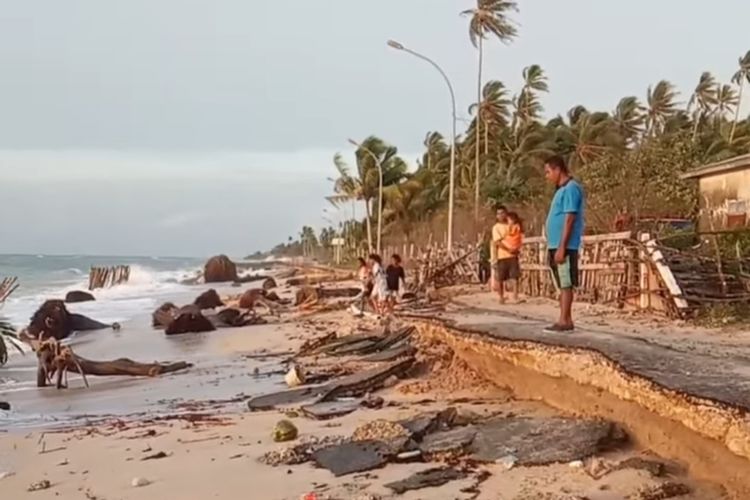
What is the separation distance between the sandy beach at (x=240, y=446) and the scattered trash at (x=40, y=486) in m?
0.01

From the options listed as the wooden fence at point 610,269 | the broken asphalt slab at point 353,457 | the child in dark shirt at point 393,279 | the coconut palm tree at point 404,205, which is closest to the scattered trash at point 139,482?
the broken asphalt slab at point 353,457

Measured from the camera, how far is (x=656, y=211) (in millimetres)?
29500

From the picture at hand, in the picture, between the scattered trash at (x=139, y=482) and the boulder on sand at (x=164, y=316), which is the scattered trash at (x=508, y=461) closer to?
the scattered trash at (x=139, y=482)

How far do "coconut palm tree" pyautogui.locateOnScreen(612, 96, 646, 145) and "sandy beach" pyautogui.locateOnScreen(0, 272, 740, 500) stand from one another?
48106mm

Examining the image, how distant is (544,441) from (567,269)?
8.47 ft

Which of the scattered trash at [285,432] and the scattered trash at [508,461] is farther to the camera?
the scattered trash at [285,432]

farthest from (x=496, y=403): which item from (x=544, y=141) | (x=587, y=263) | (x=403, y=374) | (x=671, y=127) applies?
(x=671, y=127)

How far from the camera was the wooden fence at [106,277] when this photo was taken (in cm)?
6009

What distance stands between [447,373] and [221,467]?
4238 mm

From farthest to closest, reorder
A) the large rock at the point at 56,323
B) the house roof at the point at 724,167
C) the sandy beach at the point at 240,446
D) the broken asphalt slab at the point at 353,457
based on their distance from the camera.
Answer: the large rock at the point at 56,323, the house roof at the point at 724,167, the broken asphalt slab at the point at 353,457, the sandy beach at the point at 240,446

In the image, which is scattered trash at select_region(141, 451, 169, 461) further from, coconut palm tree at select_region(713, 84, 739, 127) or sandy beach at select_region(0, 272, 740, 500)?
coconut palm tree at select_region(713, 84, 739, 127)

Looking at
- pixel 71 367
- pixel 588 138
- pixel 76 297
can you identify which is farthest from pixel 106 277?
pixel 71 367

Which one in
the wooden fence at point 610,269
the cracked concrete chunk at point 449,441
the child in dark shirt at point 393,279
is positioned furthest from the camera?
the child in dark shirt at point 393,279

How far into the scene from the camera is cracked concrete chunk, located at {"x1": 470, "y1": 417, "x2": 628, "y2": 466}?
265 inches
